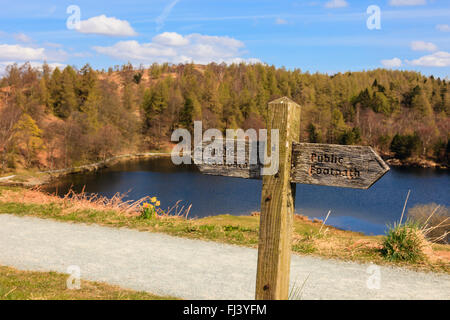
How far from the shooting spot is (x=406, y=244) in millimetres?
8773

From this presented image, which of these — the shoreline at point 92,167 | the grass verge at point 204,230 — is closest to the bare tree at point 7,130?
the shoreline at point 92,167

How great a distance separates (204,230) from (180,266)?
2572 millimetres

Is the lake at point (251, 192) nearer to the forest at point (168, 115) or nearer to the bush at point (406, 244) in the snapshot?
the forest at point (168, 115)

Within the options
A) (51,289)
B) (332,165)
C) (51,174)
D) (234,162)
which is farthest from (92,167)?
(332,165)

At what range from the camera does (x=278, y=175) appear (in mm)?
3305

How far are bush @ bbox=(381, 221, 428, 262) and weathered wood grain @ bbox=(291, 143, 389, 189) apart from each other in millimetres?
6211

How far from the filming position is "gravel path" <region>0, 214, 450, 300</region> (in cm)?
703

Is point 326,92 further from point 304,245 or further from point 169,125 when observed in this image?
point 304,245

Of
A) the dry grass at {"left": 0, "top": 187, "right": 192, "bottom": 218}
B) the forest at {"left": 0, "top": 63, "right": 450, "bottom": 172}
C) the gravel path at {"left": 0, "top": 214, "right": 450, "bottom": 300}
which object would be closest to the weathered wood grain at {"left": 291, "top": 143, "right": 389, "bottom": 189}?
the gravel path at {"left": 0, "top": 214, "right": 450, "bottom": 300}

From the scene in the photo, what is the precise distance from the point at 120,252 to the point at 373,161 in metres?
7.18

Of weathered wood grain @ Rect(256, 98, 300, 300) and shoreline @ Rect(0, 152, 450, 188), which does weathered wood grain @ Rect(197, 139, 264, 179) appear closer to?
weathered wood grain @ Rect(256, 98, 300, 300)
